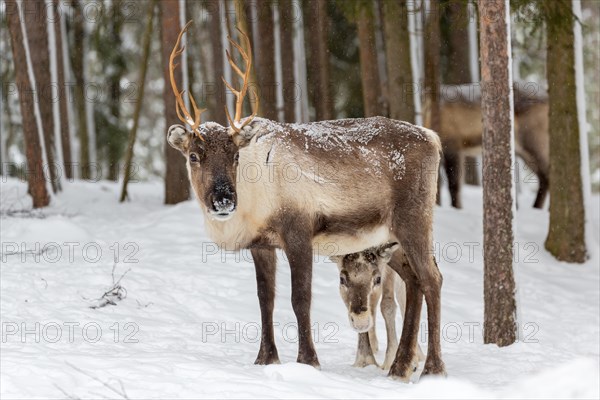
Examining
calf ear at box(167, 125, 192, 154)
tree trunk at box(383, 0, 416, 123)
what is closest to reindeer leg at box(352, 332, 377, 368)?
calf ear at box(167, 125, 192, 154)

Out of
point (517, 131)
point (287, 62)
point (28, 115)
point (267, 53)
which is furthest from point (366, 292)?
point (287, 62)

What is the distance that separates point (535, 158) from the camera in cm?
1557

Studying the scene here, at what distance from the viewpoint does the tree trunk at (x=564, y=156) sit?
12.2 metres

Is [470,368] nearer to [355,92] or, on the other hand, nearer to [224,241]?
[224,241]

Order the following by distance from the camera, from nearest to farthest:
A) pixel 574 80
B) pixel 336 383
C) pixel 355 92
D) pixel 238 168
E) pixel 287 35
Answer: pixel 336 383 → pixel 238 168 → pixel 574 80 → pixel 287 35 → pixel 355 92

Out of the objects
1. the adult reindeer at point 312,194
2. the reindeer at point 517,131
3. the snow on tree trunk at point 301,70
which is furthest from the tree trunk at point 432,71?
the adult reindeer at point 312,194

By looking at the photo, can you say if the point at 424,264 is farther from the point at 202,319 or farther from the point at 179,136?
the point at 202,319

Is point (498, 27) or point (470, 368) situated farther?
point (498, 27)

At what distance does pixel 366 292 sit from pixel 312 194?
96 cm

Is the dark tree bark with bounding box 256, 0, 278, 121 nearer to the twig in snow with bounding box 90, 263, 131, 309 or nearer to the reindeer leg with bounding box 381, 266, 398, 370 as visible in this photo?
the twig in snow with bounding box 90, 263, 131, 309

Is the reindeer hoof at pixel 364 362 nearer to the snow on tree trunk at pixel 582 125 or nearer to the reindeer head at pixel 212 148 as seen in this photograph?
the reindeer head at pixel 212 148

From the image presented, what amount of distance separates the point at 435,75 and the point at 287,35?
14.9ft

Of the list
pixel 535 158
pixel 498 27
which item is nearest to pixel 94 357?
pixel 498 27

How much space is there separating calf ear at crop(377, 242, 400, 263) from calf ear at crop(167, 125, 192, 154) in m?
1.85
